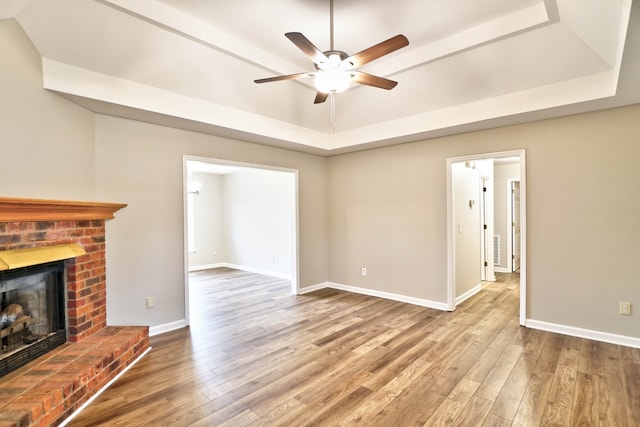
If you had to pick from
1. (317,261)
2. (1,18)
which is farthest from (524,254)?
(1,18)

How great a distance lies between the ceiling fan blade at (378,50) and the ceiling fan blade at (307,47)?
0.59 ft

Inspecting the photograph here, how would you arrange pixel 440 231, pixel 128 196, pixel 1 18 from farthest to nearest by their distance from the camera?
pixel 440 231 → pixel 128 196 → pixel 1 18

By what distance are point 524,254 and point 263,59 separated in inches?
147

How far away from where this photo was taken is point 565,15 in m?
2.51

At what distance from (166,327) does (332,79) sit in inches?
130

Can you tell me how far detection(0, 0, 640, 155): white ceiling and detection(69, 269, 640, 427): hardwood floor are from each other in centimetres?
245

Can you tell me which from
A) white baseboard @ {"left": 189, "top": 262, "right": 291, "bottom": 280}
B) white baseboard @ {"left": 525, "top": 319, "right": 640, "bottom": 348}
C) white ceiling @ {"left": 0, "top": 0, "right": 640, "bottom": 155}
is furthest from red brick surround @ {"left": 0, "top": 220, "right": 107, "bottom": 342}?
white baseboard @ {"left": 525, "top": 319, "right": 640, "bottom": 348}

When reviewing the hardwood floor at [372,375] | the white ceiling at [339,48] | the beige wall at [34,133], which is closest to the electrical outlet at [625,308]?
the hardwood floor at [372,375]

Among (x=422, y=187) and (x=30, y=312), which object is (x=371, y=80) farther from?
(x=30, y=312)

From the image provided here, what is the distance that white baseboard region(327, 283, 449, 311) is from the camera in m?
4.41

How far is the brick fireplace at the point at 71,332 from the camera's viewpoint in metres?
1.96

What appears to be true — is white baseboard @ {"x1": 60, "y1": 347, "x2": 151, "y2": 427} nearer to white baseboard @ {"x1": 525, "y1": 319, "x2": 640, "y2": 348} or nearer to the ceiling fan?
the ceiling fan

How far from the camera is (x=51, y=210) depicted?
2.46m

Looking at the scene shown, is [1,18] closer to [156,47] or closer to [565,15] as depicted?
[156,47]
